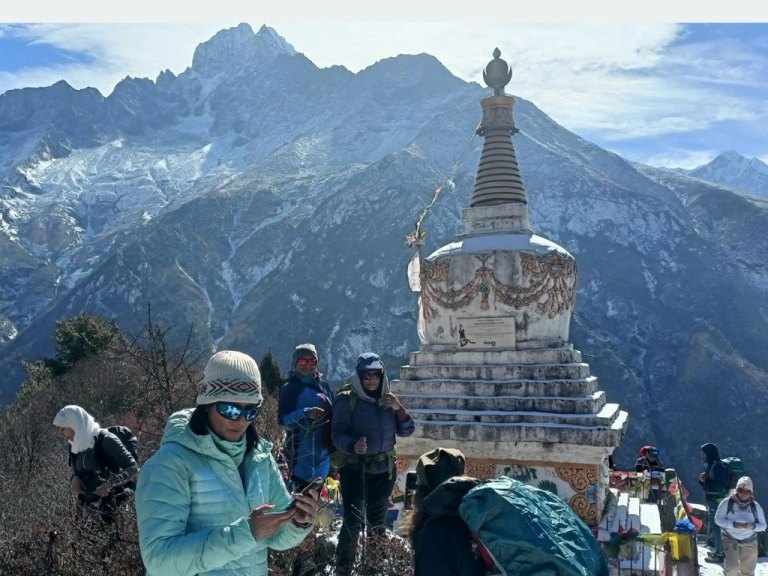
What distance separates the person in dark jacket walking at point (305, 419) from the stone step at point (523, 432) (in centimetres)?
428

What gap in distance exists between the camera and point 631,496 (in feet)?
37.9

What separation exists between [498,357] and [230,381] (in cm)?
885

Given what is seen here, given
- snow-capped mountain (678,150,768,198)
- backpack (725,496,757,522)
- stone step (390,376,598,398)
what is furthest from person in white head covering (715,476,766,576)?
snow-capped mountain (678,150,768,198)

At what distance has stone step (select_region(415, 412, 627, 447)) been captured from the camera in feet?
31.0

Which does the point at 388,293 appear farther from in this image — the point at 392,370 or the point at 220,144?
the point at 220,144

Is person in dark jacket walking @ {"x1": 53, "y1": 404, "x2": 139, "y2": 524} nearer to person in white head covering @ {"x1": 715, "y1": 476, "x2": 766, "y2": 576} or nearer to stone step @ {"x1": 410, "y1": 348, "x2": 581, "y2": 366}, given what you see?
person in white head covering @ {"x1": 715, "y1": 476, "x2": 766, "y2": 576}

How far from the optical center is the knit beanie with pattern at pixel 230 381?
9.12ft

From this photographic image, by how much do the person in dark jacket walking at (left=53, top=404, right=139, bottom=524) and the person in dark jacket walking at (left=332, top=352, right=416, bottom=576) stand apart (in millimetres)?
1706

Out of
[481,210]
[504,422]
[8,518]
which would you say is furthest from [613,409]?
[8,518]

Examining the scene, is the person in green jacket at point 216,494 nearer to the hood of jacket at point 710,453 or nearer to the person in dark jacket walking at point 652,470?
the hood of jacket at point 710,453

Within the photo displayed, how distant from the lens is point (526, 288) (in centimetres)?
1150

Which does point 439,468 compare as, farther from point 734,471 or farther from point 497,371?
point 734,471

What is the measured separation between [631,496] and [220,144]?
160724 mm

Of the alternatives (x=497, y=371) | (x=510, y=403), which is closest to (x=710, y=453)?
(x=510, y=403)
